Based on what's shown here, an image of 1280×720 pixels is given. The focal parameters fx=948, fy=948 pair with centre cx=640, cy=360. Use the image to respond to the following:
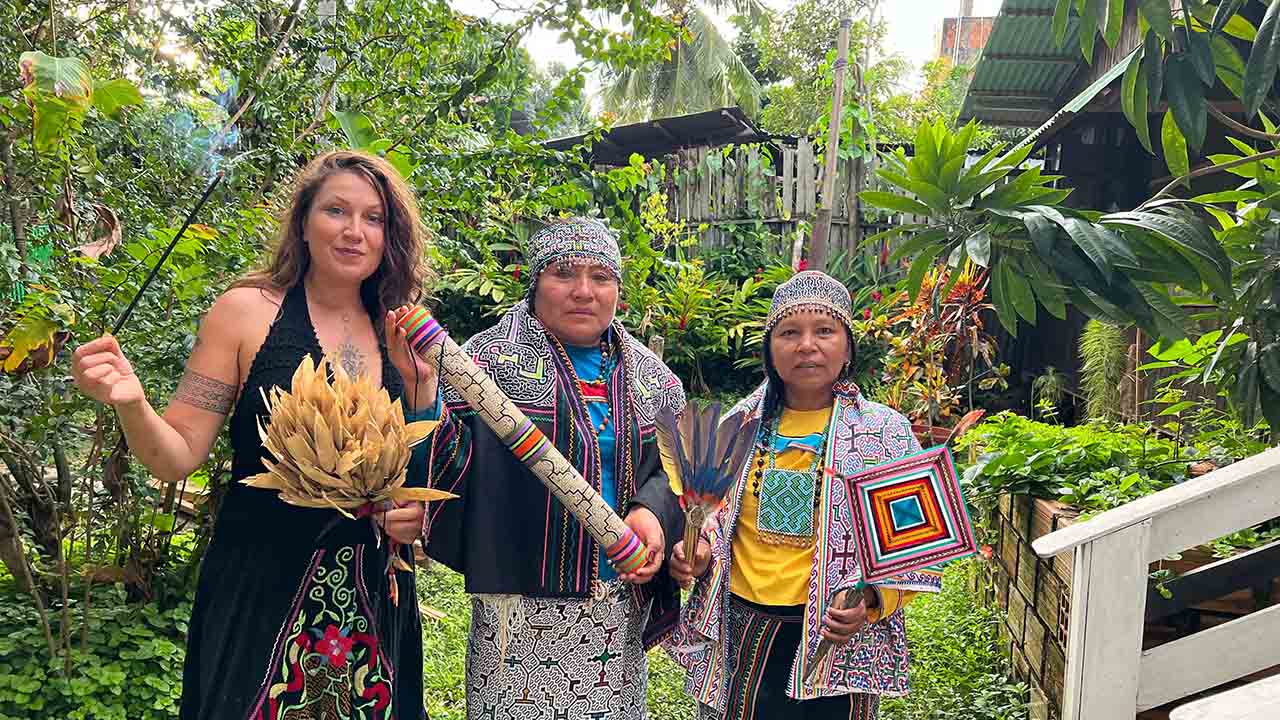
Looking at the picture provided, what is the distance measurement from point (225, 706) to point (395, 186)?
3.69ft

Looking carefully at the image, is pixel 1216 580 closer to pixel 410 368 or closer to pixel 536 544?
pixel 536 544

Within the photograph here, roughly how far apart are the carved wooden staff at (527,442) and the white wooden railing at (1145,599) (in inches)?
36.8

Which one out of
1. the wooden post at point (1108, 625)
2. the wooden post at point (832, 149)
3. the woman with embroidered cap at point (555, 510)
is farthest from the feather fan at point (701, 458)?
the wooden post at point (832, 149)

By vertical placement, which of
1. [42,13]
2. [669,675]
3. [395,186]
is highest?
[42,13]

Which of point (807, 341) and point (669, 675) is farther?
point (669, 675)

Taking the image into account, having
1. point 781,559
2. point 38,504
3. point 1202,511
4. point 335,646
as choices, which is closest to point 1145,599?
point 1202,511

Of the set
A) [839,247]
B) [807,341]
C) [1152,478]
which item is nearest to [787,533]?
[807,341]

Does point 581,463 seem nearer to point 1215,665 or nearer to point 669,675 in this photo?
point 1215,665

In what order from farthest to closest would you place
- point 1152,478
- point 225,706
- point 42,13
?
point 1152,478 → point 42,13 → point 225,706

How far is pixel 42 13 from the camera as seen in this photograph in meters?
2.86

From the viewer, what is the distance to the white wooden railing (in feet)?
6.83

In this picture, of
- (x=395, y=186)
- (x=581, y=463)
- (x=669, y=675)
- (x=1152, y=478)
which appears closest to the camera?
(x=395, y=186)

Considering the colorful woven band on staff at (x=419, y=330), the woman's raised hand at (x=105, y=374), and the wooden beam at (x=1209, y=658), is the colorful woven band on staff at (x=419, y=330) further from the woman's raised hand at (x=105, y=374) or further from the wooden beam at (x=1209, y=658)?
the wooden beam at (x=1209, y=658)

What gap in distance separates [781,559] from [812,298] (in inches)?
25.9
